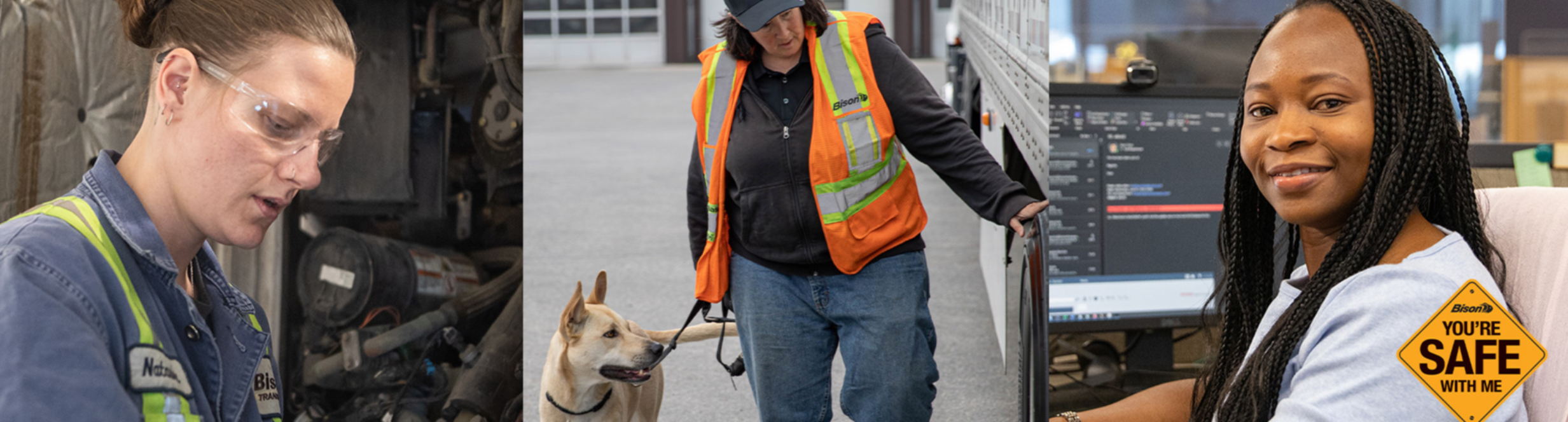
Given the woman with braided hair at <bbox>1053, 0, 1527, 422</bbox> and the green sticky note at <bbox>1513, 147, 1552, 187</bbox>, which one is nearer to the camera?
the woman with braided hair at <bbox>1053, 0, 1527, 422</bbox>

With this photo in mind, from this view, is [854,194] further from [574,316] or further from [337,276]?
[337,276]

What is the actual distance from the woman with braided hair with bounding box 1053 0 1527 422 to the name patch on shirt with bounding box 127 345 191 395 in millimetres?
985

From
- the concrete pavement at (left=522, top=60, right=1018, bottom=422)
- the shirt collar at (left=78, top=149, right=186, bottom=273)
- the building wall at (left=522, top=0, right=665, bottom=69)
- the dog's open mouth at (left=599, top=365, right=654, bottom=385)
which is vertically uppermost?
the building wall at (left=522, top=0, right=665, bottom=69)

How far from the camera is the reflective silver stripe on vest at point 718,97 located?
2.14 m

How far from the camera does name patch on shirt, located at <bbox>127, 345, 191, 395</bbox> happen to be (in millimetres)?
900

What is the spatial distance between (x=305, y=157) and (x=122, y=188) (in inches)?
Result: 6.5

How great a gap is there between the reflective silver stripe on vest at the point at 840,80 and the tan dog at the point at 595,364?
0.55 m

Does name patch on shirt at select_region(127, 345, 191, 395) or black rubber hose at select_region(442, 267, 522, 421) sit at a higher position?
name patch on shirt at select_region(127, 345, 191, 395)

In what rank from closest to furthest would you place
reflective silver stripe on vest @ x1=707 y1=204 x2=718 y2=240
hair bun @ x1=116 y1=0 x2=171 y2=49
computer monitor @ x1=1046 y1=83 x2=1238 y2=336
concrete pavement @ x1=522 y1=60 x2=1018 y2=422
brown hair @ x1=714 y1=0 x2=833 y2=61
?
hair bun @ x1=116 y1=0 x2=171 y2=49 < brown hair @ x1=714 y1=0 x2=833 y2=61 < reflective silver stripe on vest @ x1=707 y1=204 x2=718 y2=240 < computer monitor @ x1=1046 y1=83 x2=1238 y2=336 < concrete pavement @ x1=522 y1=60 x2=1018 y2=422

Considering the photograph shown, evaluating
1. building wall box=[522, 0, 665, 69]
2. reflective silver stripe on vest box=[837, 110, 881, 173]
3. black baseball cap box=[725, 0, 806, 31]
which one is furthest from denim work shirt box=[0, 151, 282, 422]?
building wall box=[522, 0, 665, 69]

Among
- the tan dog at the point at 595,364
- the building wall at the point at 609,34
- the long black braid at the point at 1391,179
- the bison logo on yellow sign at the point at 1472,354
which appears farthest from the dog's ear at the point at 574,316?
the building wall at the point at 609,34

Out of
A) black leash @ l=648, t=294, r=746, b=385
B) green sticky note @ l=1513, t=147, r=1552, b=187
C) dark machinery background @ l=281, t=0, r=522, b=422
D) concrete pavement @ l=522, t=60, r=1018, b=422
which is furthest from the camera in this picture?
concrete pavement @ l=522, t=60, r=1018, b=422

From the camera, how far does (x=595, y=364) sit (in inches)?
71.7

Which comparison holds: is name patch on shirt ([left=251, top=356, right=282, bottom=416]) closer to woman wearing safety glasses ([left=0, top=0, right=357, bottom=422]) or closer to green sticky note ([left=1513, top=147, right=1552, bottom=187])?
woman wearing safety glasses ([left=0, top=0, right=357, bottom=422])
